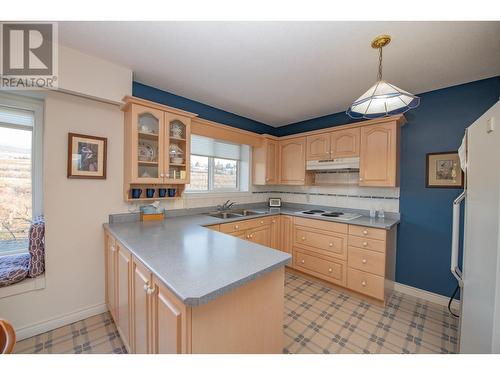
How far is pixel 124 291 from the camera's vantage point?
4.72 feet

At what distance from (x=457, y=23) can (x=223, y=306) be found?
2225mm

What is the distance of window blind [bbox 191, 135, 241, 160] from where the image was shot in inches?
111

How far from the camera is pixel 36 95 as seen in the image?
1.75 m

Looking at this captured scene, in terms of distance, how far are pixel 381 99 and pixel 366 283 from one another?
1931 millimetres

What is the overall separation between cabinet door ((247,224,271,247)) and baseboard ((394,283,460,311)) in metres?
1.69

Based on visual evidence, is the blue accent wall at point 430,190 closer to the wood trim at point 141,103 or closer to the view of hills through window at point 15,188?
the wood trim at point 141,103

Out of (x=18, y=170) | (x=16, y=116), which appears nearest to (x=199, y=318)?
(x=18, y=170)

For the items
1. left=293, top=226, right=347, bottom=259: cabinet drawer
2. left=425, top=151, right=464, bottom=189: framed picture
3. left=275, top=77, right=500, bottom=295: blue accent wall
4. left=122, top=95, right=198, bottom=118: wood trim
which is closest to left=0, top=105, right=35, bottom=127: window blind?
left=122, top=95, right=198, bottom=118: wood trim

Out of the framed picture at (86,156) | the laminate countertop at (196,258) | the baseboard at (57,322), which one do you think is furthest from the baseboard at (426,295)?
the framed picture at (86,156)

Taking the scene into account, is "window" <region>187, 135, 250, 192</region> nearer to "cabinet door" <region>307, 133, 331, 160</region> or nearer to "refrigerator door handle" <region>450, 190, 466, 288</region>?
"cabinet door" <region>307, 133, 331, 160</region>

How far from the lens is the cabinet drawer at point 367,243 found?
214 cm

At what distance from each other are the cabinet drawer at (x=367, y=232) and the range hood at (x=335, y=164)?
2.61 feet
